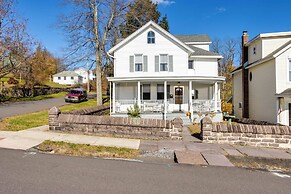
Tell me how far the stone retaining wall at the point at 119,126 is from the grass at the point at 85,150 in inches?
97.1

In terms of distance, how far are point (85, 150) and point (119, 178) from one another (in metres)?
3.29

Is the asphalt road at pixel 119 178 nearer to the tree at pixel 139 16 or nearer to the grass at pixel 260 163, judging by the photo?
the grass at pixel 260 163

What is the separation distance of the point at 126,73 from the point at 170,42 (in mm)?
5320

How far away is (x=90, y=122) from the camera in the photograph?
37.9 feet

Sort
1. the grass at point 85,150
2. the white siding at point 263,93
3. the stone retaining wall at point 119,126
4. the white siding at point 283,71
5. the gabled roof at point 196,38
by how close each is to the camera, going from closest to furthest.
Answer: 1. the grass at point 85,150
2. the stone retaining wall at point 119,126
3. the white siding at point 283,71
4. the white siding at point 263,93
5. the gabled roof at point 196,38

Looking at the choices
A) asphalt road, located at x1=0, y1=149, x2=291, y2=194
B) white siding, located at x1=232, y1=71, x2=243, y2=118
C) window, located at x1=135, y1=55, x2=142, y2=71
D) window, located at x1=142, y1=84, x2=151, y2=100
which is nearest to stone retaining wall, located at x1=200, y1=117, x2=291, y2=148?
asphalt road, located at x1=0, y1=149, x2=291, y2=194

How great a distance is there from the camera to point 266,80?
18234 millimetres

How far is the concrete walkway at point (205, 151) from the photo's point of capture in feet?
24.9

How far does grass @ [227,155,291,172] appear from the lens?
7216mm

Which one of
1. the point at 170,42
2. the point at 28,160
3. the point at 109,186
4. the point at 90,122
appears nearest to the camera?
the point at 109,186

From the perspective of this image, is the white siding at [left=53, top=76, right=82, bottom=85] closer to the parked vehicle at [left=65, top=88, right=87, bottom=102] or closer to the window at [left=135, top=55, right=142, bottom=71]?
the parked vehicle at [left=65, top=88, right=87, bottom=102]

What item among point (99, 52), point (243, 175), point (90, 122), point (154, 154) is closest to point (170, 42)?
point (99, 52)

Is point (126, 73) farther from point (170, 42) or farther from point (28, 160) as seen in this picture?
point (28, 160)

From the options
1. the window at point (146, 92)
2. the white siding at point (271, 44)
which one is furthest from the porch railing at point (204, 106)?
the white siding at point (271, 44)
